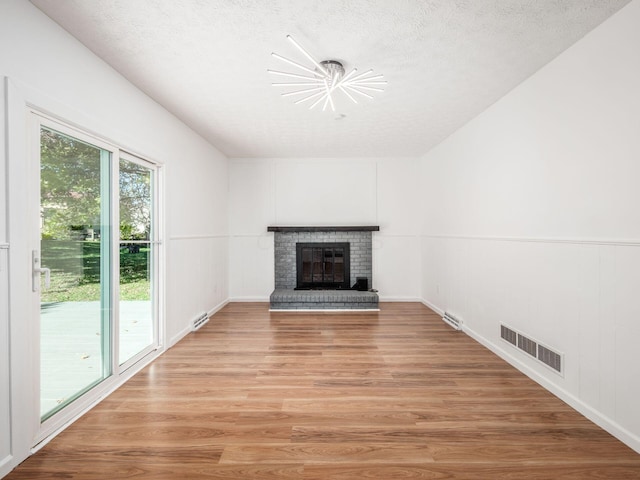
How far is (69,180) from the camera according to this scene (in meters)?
2.20

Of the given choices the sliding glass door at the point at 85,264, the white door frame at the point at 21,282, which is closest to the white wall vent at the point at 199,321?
the sliding glass door at the point at 85,264

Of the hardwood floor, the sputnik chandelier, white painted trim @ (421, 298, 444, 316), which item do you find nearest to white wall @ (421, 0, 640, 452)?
the hardwood floor

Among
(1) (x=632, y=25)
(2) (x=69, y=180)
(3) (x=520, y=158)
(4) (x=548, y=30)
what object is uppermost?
(4) (x=548, y=30)

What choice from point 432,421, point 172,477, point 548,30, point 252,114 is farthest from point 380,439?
point 252,114

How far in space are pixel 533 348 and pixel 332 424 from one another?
182 centimetres

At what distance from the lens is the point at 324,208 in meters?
5.80

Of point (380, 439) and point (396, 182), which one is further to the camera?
point (396, 182)

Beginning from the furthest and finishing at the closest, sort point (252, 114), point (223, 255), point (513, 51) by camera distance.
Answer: point (223, 255) → point (252, 114) → point (513, 51)

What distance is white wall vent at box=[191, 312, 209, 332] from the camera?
160 inches

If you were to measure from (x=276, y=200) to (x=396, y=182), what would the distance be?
2.14m

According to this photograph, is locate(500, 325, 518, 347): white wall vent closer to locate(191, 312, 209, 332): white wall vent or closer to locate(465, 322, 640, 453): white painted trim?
locate(465, 322, 640, 453): white painted trim

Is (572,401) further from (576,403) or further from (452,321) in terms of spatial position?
(452,321)

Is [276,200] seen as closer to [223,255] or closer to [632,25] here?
[223,255]

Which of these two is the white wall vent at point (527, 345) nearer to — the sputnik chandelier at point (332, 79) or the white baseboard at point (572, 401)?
the white baseboard at point (572, 401)
